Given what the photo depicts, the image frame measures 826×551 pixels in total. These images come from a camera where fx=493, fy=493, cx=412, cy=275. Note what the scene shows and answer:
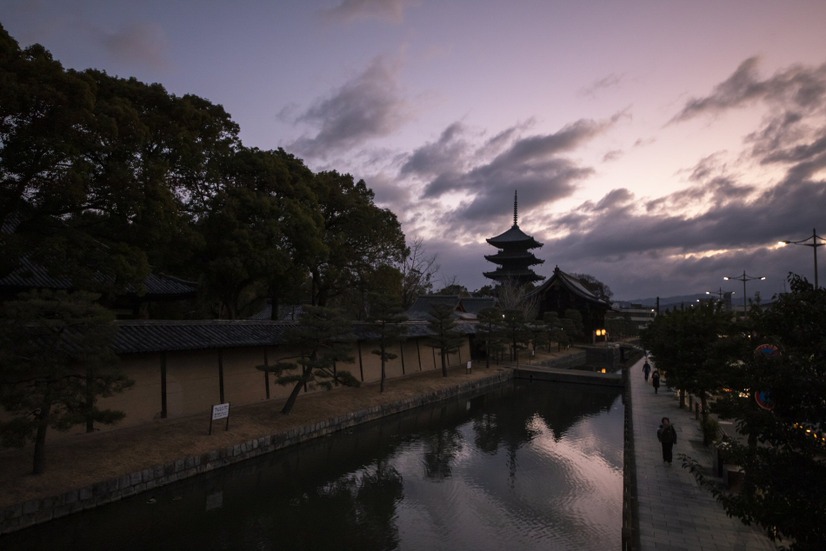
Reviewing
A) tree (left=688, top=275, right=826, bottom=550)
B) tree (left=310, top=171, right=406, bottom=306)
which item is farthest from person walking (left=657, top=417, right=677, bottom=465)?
tree (left=310, top=171, right=406, bottom=306)

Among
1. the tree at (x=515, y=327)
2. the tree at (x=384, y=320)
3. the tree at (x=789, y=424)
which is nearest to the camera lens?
the tree at (x=789, y=424)

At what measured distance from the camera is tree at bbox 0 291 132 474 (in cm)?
1267

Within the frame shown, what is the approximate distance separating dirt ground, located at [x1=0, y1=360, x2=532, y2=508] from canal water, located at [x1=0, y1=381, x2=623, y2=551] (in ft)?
3.14

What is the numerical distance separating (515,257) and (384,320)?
181ft

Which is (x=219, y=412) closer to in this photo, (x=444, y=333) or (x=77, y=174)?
(x=77, y=174)

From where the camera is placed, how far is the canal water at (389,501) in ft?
41.3

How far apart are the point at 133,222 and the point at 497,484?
1608cm

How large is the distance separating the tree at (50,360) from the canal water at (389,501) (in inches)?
99.9

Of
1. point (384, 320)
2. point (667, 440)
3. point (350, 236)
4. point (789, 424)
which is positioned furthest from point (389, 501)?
point (350, 236)

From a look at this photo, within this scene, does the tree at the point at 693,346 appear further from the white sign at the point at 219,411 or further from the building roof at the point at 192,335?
the white sign at the point at 219,411

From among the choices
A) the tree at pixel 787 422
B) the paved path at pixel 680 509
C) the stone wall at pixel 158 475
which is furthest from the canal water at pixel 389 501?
the tree at pixel 787 422

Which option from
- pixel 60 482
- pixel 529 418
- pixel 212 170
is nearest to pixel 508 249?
pixel 529 418

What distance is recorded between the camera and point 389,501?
15.7 metres

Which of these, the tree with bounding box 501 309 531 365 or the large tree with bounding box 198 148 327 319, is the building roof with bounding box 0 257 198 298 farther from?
the tree with bounding box 501 309 531 365
